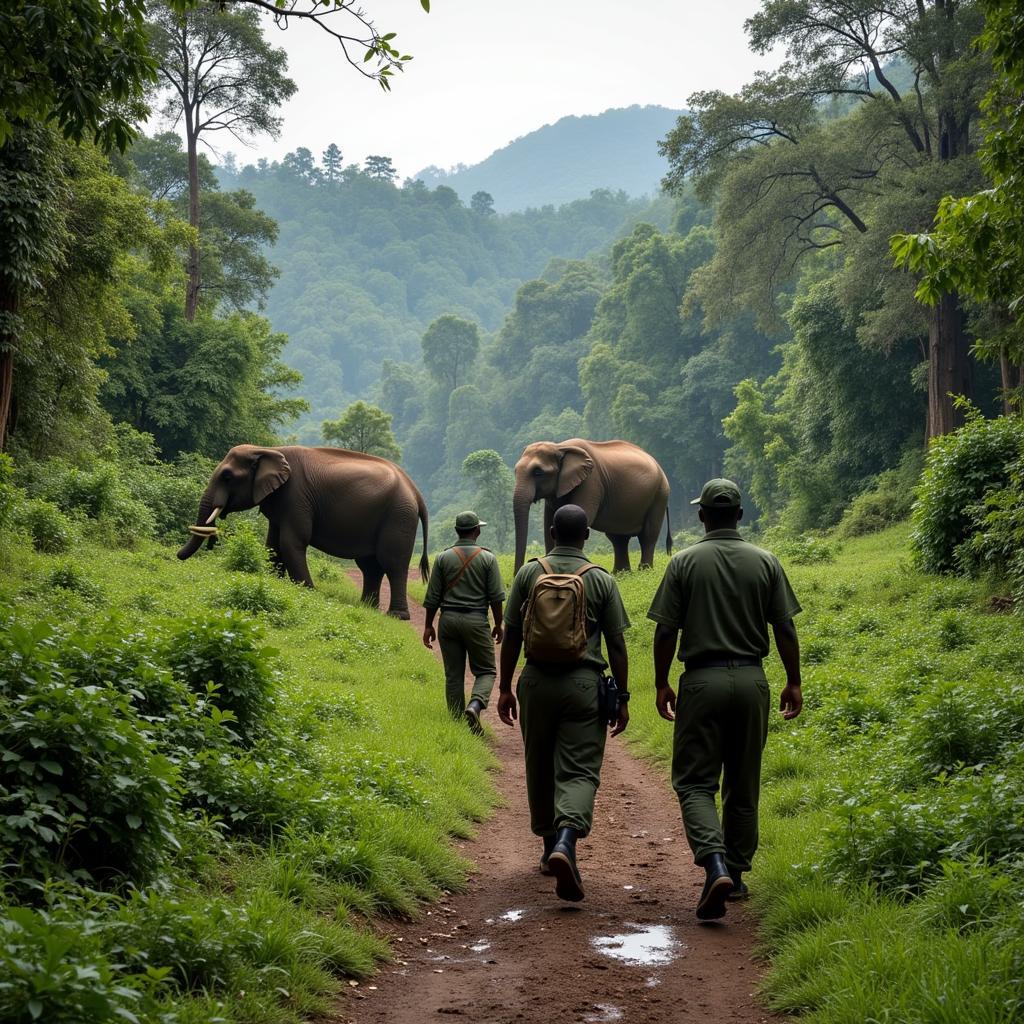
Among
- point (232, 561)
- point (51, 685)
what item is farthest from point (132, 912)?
point (232, 561)

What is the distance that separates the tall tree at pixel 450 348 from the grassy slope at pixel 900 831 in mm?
86740

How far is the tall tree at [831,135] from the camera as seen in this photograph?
24578mm

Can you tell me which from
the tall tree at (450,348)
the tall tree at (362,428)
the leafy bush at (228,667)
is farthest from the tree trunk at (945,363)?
the tall tree at (450,348)

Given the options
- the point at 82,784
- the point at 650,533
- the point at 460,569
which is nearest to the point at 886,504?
the point at 650,533

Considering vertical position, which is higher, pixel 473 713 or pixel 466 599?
pixel 466 599

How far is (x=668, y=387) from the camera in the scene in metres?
66.4

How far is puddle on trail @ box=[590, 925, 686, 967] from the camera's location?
5.32 meters

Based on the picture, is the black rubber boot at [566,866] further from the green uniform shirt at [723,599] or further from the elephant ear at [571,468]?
the elephant ear at [571,468]

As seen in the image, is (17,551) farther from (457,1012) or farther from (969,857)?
(969,857)

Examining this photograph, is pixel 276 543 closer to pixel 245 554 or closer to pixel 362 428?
pixel 245 554

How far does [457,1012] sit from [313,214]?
137632 millimetres

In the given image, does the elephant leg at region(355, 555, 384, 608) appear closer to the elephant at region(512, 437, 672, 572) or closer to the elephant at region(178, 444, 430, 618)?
the elephant at region(178, 444, 430, 618)

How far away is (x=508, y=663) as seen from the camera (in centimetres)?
693

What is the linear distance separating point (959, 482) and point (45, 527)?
1226 centimetres
